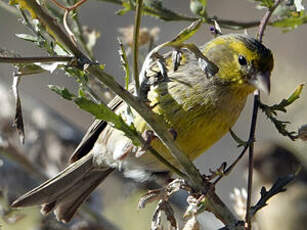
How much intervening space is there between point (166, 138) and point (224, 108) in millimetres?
1111

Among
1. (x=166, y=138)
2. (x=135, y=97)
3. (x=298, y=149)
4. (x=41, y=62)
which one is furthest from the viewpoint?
(x=298, y=149)

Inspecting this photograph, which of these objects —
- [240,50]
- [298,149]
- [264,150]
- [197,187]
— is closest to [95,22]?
[264,150]

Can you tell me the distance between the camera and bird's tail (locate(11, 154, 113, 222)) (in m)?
Answer: 3.36

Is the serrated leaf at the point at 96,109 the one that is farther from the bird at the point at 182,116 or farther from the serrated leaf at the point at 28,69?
the bird at the point at 182,116

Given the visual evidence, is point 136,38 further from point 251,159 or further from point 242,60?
point 242,60

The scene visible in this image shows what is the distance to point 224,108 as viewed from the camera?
3.09 metres

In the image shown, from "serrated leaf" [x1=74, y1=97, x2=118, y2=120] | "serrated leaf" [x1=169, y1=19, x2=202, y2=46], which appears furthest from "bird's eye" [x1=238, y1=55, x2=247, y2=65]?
"serrated leaf" [x1=74, y1=97, x2=118, y2=120]

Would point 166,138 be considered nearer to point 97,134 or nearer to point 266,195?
point 266,195

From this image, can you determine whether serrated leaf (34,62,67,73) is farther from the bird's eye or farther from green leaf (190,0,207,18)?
the bird's eye

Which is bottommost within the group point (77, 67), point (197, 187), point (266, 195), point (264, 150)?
point (264, 150)

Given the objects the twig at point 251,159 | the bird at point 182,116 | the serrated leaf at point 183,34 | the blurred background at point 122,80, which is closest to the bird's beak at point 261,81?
the bird at point 182,116

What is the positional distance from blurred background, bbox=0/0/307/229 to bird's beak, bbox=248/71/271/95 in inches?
27.2

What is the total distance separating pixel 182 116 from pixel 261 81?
43cm

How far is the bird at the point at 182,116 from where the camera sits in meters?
2.93
